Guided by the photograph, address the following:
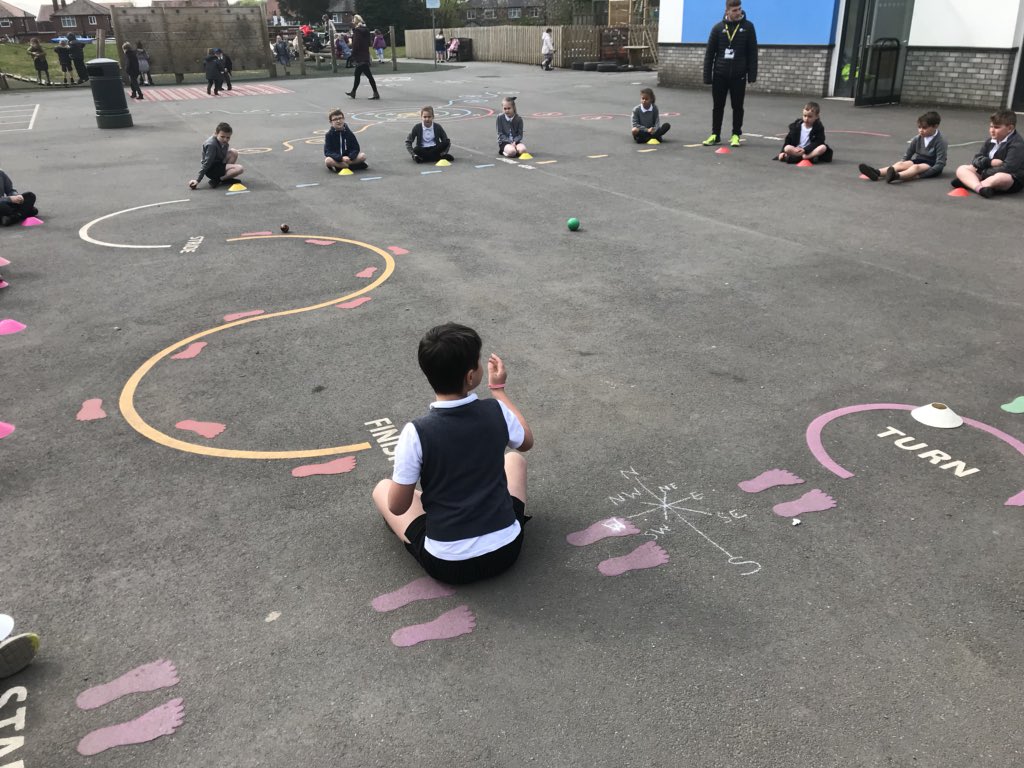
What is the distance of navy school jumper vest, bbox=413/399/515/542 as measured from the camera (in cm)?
331

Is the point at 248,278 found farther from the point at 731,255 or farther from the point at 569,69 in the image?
the point at 569,69

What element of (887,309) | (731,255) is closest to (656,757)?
(887,309)

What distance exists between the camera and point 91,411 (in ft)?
17.5

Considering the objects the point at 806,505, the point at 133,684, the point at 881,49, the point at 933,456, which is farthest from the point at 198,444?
the point at 881,49

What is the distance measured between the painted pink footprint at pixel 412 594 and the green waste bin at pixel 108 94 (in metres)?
19.3

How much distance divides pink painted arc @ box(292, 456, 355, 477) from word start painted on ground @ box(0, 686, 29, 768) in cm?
175

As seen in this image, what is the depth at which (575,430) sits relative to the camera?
487 centimetres

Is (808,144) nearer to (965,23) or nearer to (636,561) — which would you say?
(965,23)

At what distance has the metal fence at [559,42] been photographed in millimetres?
36312

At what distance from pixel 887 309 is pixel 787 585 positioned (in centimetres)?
400

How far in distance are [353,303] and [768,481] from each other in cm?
427

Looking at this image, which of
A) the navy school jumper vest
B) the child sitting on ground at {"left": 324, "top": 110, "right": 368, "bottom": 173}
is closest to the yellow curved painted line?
the navy school jumper vest

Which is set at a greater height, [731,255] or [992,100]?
[992,100]

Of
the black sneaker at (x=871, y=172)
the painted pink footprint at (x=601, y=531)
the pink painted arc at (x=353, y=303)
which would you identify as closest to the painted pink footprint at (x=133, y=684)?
the painted pink footprint at (x=601, y=531)
